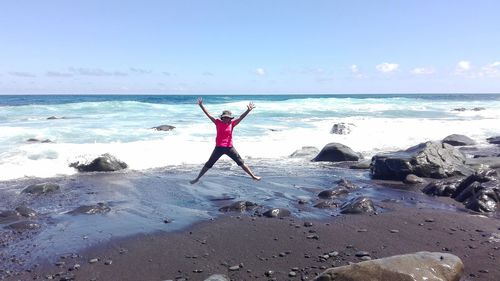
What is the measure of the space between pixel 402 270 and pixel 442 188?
5.79 meters

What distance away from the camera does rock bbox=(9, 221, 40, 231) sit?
7.16 metres

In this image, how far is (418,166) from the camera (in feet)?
37.3

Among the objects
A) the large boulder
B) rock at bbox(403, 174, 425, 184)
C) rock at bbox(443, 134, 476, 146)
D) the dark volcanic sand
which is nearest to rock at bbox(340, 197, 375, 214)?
the dark volcanic sand

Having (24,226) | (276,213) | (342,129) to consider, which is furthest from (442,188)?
(342,129)

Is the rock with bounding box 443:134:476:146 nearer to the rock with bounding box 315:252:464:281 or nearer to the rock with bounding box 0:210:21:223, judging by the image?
the rock with bounding box 315:252:464:281

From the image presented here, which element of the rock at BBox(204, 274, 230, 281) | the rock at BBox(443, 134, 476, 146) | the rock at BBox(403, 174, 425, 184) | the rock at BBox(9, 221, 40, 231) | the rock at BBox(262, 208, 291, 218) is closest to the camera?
the rock at BBox(204, 274, 230, 281)

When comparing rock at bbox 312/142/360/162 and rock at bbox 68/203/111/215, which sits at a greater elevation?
rock at bbox 312/142/360/162

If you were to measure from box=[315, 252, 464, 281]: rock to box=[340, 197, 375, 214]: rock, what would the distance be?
9.89ft

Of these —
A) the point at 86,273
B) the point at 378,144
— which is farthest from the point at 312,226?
the point at 378,144

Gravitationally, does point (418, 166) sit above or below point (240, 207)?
above

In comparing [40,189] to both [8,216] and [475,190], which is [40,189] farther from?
[475,190]

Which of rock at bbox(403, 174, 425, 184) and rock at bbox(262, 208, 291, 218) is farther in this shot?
rock at bbox(403, 174, 425, 184)

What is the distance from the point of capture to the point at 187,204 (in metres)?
8.83

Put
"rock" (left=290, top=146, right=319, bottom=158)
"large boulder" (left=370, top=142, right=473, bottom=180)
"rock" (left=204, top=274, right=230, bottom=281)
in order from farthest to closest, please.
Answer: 1. "rock" (left=290, top=146, right=319, bottom=158)
2. "large boulder" (left=370, top=142, right=473, bottom=180)
3. "rock" (left=204, top=274, right=230, bottom=281)
